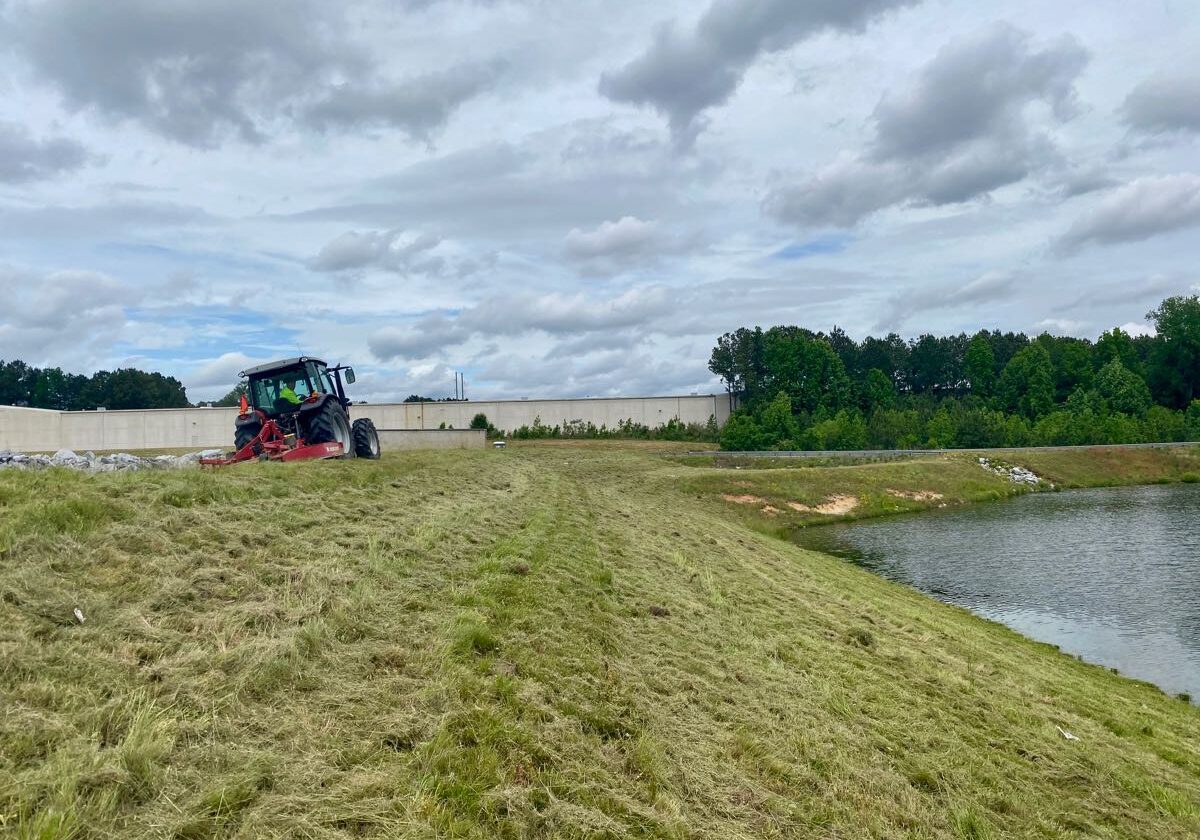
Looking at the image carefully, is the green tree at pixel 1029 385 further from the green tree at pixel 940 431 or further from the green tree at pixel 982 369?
the green tree at pixel 940 431

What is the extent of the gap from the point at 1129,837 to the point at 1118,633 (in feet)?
36.7

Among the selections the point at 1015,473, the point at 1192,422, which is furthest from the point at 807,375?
the point at 1015,473

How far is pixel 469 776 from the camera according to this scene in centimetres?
481

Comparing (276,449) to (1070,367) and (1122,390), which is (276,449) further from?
(1070,367)

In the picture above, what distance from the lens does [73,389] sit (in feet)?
299

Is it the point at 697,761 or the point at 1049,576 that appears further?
the point at 1049,576

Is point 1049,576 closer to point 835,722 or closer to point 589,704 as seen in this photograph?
point 835,722

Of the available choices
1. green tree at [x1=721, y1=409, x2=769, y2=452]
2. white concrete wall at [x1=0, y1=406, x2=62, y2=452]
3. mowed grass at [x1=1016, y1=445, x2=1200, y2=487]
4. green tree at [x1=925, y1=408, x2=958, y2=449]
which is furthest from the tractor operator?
green tree at [x1=925, y1=408, x2=958, y2=449]

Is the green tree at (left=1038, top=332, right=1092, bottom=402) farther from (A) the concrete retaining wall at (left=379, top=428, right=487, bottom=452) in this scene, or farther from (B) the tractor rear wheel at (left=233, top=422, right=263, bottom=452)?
(B) the tractor rear wheel at (left=233, top=422, right=263, bottom=452)

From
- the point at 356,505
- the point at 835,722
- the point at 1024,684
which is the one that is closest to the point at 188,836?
the point at 835,722

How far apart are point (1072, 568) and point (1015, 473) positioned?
108 feet

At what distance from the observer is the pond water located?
50.9ft

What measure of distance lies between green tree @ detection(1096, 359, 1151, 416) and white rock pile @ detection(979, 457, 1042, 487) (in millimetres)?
36599

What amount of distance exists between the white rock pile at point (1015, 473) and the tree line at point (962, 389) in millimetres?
17769
